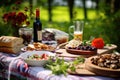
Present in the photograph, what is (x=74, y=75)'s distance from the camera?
2748mm

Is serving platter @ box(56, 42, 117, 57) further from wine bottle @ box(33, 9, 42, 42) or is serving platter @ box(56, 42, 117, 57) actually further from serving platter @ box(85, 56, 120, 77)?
serving platter @ box(85, 56, 120, 77)

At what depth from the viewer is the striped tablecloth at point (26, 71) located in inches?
106

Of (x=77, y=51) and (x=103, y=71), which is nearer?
(x=103, y=71)

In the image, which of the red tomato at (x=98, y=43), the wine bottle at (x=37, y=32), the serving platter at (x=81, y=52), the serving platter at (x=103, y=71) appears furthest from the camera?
the wine bottle at (x=37, y=32)

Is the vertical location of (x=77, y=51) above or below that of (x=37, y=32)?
below

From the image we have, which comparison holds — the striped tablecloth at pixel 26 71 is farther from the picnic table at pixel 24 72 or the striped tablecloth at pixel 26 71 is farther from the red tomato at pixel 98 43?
the red tomato at pixel 98 43

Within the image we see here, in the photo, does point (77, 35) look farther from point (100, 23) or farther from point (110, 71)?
point (100, 23)

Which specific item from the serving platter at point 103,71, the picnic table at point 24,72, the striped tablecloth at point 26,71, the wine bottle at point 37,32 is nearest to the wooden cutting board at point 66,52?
the picnic table at point 24,72

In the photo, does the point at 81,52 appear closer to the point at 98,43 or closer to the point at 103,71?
the point at 98,43

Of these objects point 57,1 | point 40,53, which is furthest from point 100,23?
point 57,1

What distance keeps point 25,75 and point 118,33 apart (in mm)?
3320

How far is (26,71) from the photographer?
302 cm

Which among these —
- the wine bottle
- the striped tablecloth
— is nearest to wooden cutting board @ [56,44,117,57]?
the wine bottle

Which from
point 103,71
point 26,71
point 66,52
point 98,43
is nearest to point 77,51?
point 66,52
